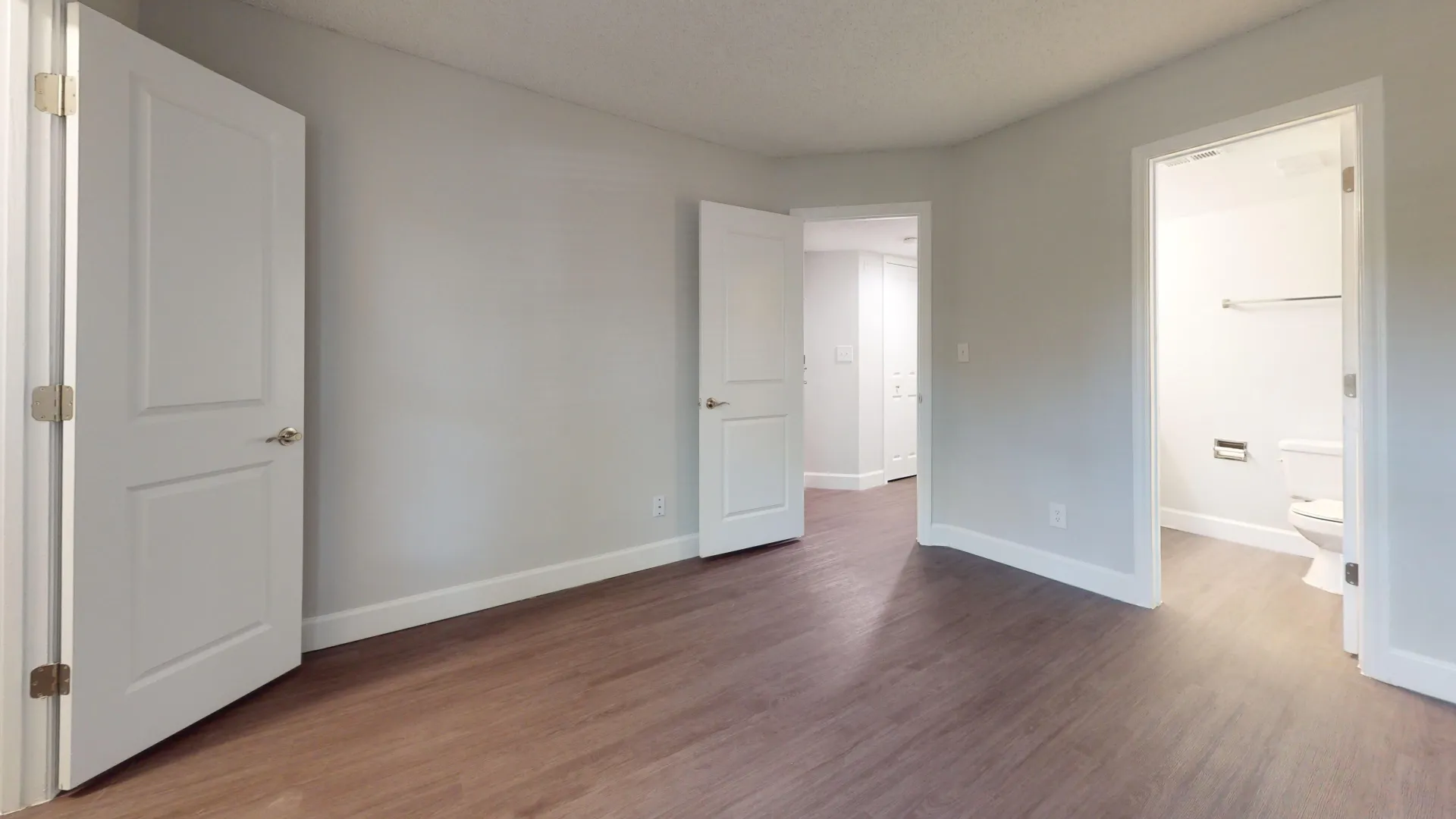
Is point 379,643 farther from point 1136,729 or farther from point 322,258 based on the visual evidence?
point 1136,729

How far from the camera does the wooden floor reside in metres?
1.48

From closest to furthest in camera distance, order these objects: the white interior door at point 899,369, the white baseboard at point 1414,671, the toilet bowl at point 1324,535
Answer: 1. the white baseboard at point 1414,671
2. the toilet bowl at point 1324,535
3. the white interior door at point 899,369

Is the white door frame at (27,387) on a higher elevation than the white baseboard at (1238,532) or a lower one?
higher

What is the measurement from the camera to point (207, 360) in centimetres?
177

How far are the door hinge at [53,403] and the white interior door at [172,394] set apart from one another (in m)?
0.02

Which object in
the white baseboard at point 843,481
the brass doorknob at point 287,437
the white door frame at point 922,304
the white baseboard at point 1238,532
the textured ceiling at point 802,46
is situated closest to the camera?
the brass doorknob at point 287,437

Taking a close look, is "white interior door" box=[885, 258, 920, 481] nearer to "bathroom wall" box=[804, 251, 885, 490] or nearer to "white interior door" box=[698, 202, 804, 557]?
"bathroom wall" box=[804, 251, 885, 490]

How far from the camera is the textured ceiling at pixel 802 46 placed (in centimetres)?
211

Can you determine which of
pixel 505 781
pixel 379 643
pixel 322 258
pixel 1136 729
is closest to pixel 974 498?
pixel 1136 729

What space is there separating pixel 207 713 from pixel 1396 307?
160 inches

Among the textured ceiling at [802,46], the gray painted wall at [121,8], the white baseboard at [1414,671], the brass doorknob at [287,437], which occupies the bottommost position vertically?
the white baseboard at [1414,671]

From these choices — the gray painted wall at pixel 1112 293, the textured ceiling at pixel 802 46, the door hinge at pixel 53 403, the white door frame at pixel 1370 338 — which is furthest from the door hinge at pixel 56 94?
the white door frame at pixel 1370 338

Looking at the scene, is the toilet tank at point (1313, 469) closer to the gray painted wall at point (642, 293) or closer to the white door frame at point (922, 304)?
the gray painted wall at point (642, 293)

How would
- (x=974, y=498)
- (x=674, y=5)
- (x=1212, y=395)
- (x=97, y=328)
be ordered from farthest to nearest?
(x=1212, y=395), (x=974, y=498), (x=674, y=5), (x=97, y=328)
